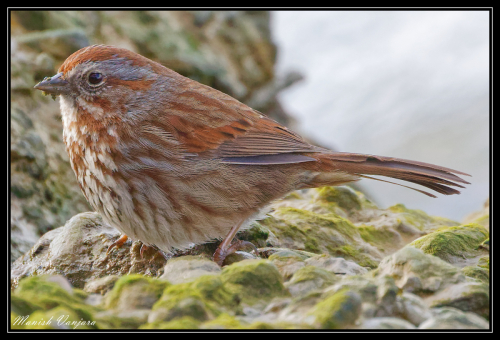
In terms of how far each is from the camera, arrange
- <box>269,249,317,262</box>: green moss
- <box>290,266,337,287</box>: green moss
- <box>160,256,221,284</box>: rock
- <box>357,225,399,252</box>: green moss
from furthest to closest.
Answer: <box>357,225,399,252</box>: green moss, <box>269,249,317,262</box>: green moss, <box>160,256,221,284</box>: rock, <box>290,266,337,287</box>: green moss

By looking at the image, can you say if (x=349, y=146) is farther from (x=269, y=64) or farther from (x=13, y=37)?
(x=13, y=37)

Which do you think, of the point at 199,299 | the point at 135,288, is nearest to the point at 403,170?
the point at 199,299

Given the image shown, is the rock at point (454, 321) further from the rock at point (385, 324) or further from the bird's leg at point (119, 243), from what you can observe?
the bird's leg at point (119, 243)

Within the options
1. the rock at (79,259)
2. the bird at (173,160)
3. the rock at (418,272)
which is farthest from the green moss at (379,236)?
the rock at (79,259)

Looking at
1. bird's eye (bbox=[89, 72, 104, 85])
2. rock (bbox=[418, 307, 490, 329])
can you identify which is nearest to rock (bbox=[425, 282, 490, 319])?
rock (bbox=[418, 307, 490, 329])

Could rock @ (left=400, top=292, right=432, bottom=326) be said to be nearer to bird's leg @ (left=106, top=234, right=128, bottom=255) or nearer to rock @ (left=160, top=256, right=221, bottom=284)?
rock @ (left=160, top=256, right=221, bottom=284)

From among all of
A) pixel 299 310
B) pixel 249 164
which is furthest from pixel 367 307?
pixel 249 164
